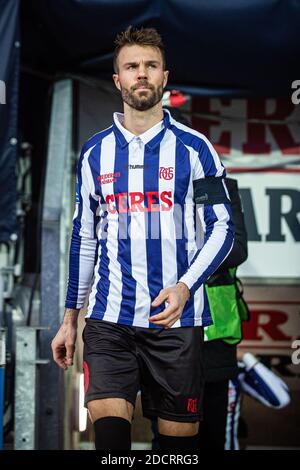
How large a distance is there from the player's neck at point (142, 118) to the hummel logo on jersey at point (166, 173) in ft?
0.82

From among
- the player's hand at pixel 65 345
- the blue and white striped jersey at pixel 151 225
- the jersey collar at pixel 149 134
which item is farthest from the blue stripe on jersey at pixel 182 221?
the player's hand at pixel 65 345

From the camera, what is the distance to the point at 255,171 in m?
6.31

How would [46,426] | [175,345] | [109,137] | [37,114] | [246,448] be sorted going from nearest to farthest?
1. [175,345]
2. [109,137]
3. [46,426]
4. [246,448]
5. [37,114]

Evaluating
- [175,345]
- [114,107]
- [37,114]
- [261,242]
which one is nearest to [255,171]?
[261,242]

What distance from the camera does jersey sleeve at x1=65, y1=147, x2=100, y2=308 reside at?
13.0 ft

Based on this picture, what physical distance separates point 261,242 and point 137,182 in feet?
8.76

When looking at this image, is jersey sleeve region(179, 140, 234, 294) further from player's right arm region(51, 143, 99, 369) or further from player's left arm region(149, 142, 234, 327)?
player's right arm region(51, 143, 99, 369)

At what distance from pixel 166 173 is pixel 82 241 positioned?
0.55m

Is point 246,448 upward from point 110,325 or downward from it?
downward

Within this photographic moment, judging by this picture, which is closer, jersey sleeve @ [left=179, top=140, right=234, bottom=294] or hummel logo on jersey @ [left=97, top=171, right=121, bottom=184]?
jersey sleeve @ [left=179, top=140, right=234, bottom=294]

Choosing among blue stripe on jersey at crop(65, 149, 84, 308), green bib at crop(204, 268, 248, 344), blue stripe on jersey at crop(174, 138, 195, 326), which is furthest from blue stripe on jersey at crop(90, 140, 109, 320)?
green bib at crop(204, 268, 248, 344)

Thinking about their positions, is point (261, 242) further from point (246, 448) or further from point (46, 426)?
point (46, 426)

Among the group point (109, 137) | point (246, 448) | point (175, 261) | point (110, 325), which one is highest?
point (109, 137)

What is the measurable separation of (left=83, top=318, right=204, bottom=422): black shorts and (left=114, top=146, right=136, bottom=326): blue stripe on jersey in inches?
2.5
